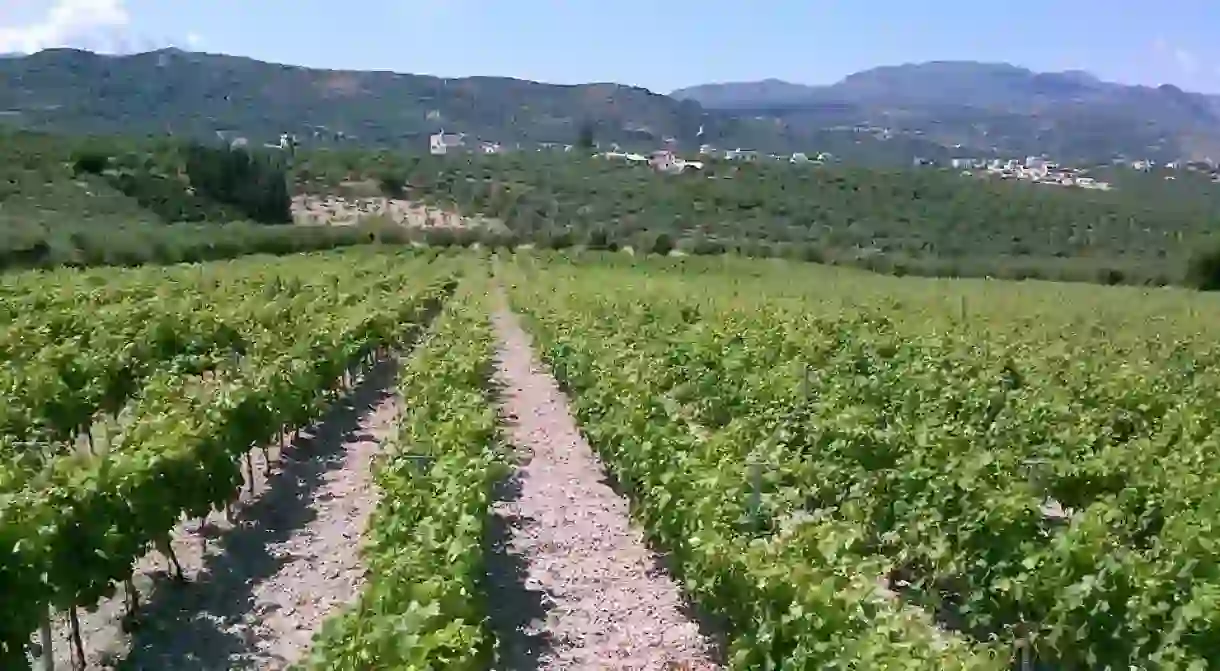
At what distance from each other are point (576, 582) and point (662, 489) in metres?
1.07

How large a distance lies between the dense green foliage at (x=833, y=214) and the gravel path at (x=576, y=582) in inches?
1830

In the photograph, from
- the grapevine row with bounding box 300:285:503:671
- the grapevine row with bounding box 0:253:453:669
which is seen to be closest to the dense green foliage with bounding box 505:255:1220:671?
the grapevine row with bounding box 300:285:503:671

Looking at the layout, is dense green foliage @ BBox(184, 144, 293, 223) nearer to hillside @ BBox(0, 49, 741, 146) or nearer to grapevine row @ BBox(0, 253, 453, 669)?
hillside @ BBox(0, 49, 741, 146)

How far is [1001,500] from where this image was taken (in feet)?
26.8

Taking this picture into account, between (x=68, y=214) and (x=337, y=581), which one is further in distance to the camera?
(x=68, y=214)

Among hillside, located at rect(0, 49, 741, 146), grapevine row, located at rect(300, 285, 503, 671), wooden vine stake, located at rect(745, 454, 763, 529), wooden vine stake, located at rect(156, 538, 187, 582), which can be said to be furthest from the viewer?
hillside, located at rect(0, 49, 741, 146)

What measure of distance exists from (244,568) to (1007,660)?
6230mm

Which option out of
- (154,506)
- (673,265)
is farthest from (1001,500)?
(673,265)

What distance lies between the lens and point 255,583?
980 cm

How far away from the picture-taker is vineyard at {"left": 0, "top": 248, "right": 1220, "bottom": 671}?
273 inches

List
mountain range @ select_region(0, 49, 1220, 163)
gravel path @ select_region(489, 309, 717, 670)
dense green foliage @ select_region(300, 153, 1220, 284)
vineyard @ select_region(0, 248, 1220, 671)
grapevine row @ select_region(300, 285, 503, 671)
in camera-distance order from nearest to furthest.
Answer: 1. grapevine row @ select_region(300, 285, 503, 671)
2. vineyard @ select_region(0, 248, 1220, 671)
3. gravel path @ select_region(489, 309, 717, 670)
4. dense green foliage @ select_region(300, 153, 1220, 284)
5. mountain range @ select_region(0, 49, 1220, 163)

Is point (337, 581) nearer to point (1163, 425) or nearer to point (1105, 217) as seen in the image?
point (1163, 425)

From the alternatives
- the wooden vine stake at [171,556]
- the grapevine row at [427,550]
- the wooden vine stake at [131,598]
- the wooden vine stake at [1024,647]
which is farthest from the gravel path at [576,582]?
the wooden vine stake at [131,598]

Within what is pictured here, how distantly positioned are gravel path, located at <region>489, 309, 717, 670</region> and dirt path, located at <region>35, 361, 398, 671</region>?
4.39 ft
